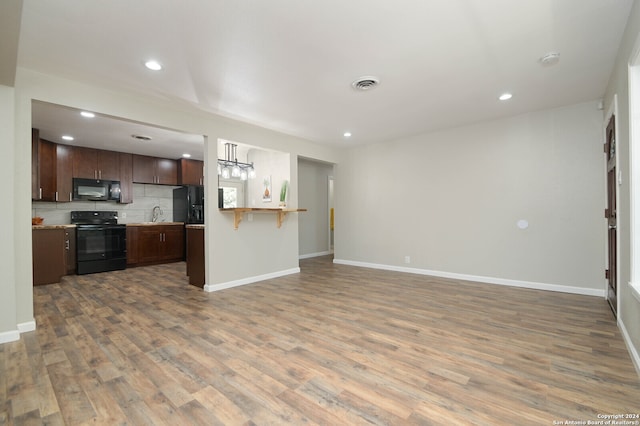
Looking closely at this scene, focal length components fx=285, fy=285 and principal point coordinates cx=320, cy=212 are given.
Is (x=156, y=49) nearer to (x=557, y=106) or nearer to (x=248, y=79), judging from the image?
(x=248, y=79)

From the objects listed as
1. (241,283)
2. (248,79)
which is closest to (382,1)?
(248,79)

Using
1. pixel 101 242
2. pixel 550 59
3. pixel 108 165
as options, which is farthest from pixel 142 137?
pixel 550 59

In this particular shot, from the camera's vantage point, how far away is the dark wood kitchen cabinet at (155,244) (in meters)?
6.05

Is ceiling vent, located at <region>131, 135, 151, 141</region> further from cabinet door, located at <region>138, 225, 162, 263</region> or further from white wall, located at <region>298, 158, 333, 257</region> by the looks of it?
white wall, located at <region>298, 158, 333, 257</region>

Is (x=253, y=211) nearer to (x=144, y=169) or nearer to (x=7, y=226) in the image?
(x=7, y=226)

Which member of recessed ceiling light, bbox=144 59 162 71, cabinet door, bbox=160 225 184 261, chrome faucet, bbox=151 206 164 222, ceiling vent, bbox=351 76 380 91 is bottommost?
cabinet door, bbox=160 225 184 261

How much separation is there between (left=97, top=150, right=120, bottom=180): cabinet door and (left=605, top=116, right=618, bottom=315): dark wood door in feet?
26.3

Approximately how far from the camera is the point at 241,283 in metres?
4.45

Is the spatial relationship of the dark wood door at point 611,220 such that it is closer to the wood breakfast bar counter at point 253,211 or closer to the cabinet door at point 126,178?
the wood breakfast bar counter at point 253,211

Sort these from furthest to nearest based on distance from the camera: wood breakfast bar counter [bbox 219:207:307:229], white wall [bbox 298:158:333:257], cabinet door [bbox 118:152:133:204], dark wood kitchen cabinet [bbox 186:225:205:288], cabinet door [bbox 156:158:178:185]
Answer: white wall [bbox 298:158:333:257] → cabinet door [bbox 156:158:178:185] → cabinet door [bbox 118:152:133:204] → dark wood kitchen cabinet [bbox 186:225:205:288] → wood breakfast bar counter [bbox 219:207:307:229]

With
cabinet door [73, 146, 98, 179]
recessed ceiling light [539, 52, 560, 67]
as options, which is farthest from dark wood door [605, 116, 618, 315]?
cabinet door [73, 146, 98, 179]

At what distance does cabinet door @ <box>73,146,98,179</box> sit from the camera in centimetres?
562

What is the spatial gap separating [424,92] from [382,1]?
5.37 ft

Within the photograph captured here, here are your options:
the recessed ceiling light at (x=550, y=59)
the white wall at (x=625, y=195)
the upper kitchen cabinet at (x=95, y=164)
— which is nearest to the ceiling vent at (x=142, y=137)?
the upper kitchen cabinet at (x=95, y=164)
